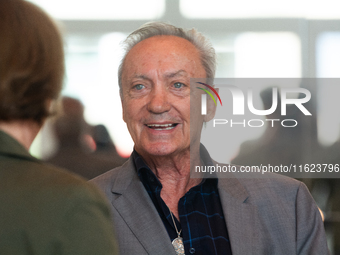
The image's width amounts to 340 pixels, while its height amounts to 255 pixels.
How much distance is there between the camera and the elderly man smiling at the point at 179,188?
155 cm

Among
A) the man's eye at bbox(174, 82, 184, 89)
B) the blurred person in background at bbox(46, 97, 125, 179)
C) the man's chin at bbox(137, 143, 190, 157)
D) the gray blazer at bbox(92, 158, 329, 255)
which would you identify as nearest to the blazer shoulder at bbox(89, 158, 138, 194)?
the gray blazer at bbox(92, 158, 329, 255)

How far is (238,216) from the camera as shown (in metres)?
1.62

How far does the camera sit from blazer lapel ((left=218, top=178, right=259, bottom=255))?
5.06 feet

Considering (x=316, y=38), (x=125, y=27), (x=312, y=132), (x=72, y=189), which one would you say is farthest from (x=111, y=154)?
(x=72, y=189)

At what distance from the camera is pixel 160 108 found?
5.56 ft

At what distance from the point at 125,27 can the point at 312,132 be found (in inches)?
58.4

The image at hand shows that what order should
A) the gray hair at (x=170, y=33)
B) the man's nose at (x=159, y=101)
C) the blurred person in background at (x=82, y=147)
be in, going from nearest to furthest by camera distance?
the man's nose at (x=159, y=101)
the gray hair at (x=170, y=33)
the blurred person in background at (x=82, y=147)

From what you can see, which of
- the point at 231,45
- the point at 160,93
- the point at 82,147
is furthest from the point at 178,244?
the point at 231,45

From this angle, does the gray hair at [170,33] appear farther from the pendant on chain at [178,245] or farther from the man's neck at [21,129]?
the man's neck at [21,129]

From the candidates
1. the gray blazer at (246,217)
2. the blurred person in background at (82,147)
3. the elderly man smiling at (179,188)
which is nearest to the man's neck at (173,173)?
the elderly man smiling at (179,188)

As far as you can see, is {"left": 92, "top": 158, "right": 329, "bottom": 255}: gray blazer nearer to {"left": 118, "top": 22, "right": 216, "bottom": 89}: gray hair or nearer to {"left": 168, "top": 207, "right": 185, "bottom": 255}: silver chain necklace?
{"left": 168, "top": 207, "right": 185, "bottom": 255}: silver chain necklace

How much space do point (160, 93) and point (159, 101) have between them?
0.05 metres

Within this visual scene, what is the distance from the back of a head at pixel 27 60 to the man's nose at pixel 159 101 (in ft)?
3.08

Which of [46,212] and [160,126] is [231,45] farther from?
[46,212]
